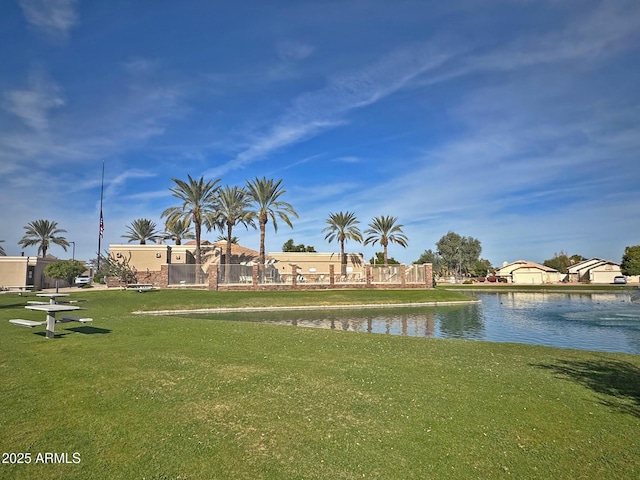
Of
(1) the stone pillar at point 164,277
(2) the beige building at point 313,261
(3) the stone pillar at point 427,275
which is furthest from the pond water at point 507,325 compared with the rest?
(2) the beige building at point 313,261

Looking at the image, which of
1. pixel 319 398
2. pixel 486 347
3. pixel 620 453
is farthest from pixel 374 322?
pixel 620 453

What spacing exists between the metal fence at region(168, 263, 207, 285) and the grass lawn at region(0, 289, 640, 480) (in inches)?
1160

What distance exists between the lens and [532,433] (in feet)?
16.7

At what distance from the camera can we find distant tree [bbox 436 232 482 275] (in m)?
98.5

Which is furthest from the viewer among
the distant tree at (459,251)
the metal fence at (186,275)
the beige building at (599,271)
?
the distant tree at (459,251)

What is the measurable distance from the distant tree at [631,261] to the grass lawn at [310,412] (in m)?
75.2

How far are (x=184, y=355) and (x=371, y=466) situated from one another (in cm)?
587

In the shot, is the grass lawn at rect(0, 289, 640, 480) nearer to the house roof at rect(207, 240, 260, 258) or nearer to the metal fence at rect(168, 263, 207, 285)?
the metal fence at rect(168, 263, 207, 285)

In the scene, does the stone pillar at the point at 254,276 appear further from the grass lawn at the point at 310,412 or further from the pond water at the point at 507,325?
the grass lawn at the point at 310,412

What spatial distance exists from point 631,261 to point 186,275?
7505cm

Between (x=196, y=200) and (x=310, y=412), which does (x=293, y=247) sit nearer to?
(x=196, y=200)

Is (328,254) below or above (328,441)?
above

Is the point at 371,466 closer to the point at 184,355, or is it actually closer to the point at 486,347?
the point at 184,355

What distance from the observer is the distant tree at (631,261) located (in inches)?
2719
